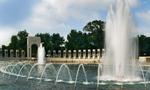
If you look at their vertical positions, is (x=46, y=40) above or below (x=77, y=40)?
above

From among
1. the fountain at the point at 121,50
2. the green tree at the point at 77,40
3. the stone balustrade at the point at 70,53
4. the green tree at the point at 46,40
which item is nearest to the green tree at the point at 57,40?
the green tree at the point at 46,40

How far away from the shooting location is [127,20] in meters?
34.8

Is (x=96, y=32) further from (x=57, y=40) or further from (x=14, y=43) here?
(x=14, y=43)

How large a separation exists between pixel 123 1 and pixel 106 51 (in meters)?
4.39

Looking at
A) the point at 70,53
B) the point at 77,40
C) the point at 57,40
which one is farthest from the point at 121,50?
the point at 57,40

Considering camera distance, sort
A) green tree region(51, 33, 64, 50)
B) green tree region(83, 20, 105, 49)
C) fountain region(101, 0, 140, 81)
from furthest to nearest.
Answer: green tree region(51, 33, 64, 50) < green tree region(83, 20, 105, 49) < fountain region(101, 0, 140, 81)

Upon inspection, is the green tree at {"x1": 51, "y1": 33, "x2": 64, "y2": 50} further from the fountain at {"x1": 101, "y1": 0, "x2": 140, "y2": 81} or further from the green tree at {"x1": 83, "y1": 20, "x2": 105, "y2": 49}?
the fountain at {"x1": 101, "y1": 0, "x2": 140, "y2": 81}

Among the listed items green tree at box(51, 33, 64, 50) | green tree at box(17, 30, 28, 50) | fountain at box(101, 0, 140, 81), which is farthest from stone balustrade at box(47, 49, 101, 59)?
fountain at box(101, 0, 140, 81)

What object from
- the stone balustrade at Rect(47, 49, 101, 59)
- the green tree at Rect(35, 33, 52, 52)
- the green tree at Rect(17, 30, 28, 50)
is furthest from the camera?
the green tree at Rect(17, 30, 28, 50)

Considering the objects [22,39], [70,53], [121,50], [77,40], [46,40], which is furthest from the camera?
[46,40]

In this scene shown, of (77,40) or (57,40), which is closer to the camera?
(77,40)

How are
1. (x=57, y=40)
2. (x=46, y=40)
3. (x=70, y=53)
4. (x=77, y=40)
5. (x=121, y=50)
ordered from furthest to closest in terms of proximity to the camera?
1. (x=46, y=40)
2. (x=57, y=40)
3. (x=77, y=40)
4. (x=70, y=53)
5. (x=121, y=50)

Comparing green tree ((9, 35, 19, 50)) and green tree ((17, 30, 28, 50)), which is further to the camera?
green tree ((9, 35, 19, 50))

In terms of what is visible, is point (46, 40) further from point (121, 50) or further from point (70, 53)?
point (121, 50)
